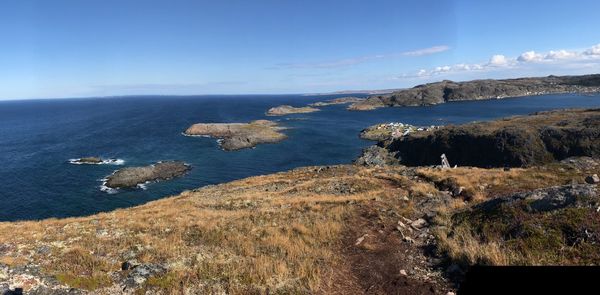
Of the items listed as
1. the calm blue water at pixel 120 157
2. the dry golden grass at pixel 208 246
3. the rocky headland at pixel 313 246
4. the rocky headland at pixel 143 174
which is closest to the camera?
the rocky headland at pixel 313 246

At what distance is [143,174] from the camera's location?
82.1 metres

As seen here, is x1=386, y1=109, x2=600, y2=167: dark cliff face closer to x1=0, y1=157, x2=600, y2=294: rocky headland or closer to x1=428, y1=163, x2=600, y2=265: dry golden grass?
x1=0, y1=157, x2=600, y2=294: rocky headland

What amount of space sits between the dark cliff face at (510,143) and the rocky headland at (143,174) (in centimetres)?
5579

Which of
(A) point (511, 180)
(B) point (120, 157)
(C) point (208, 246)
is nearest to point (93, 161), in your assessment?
(B) point (120, 157)

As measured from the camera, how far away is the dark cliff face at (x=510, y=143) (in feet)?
237

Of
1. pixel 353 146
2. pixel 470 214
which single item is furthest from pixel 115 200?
pixel 353 146

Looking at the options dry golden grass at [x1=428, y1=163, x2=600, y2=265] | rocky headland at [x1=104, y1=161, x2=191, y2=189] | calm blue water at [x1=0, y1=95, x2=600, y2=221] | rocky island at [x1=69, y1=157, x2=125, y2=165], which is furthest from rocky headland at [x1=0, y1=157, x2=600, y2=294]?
rocky island at [x1=69, y1=157, x2=125, y2=165]

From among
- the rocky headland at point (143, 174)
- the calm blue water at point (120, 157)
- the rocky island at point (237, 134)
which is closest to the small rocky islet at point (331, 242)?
the calm blue water at point (120, 157)

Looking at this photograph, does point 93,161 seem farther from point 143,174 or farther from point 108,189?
point 108,189

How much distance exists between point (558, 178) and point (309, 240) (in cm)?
2159

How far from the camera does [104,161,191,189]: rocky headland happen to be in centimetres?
7719

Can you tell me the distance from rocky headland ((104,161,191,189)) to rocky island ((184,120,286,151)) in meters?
27.1

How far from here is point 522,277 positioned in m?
3.40

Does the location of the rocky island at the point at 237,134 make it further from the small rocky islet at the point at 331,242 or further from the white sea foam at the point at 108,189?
the small rocky islet at the point at 331,242
